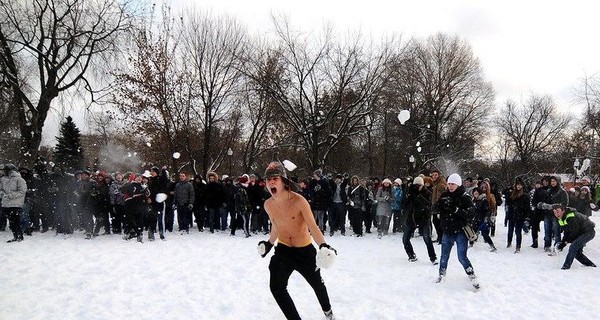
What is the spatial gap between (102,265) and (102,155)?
70.0 m

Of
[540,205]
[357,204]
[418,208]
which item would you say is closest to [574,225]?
[540,205]

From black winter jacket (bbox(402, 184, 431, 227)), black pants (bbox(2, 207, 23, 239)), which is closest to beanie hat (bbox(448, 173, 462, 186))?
black winter jacket (bbox(402, 184, 431, 227))

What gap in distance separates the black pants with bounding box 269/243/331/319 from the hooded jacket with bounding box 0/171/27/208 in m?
8.44

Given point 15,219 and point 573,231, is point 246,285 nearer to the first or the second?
point 573,231

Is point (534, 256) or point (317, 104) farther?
point (317, 104)

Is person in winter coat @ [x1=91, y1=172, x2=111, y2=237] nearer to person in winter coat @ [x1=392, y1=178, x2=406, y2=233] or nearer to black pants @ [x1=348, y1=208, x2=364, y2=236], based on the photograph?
black pants @ [x1=348, y1=208, x2=364, y2=236]

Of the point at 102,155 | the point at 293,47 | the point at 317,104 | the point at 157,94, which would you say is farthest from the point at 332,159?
the point at 102,155

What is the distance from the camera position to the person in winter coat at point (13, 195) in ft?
32.3

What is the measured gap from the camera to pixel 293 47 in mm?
19672

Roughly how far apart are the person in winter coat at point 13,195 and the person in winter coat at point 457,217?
967cm

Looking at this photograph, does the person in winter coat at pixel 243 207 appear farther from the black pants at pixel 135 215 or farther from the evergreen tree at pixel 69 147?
the evergreen tree at pixel 69 147

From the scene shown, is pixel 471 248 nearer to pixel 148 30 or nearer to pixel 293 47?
pixel 293 47

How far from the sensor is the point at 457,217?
6.49 meters

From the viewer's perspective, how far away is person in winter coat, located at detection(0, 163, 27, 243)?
387 inches
